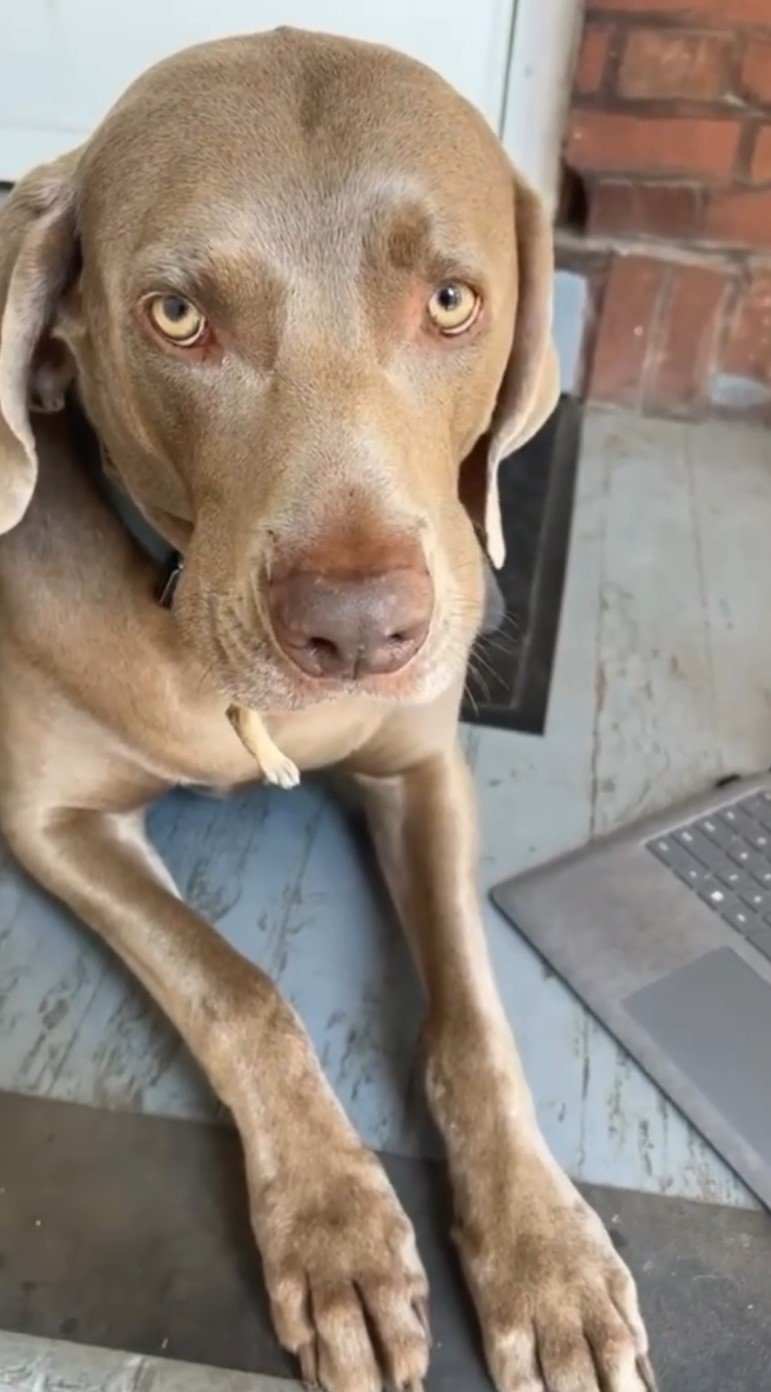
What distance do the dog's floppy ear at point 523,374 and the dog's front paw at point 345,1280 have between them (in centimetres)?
65

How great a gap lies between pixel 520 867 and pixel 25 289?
33.8 inches

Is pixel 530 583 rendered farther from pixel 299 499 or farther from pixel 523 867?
pixel 299 499

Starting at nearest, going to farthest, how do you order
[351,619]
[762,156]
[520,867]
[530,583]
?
[351,619], [520,867], [530,583], [762,156]

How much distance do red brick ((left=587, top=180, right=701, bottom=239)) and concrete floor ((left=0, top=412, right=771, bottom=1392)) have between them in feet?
1.77

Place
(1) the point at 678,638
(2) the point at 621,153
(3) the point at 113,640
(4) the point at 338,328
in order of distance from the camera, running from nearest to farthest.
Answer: (4) the point at 338,328 < (3) the point at 113,640 < (1) the point at 678,638 < (2) the point at 621,153

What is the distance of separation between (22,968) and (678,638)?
1.05 m

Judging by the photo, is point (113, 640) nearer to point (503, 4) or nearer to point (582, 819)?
point (582, 819)

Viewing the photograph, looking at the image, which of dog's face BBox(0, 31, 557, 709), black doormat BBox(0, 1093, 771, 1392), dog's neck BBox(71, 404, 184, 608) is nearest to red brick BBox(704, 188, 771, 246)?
dog's face BBox(0, 31, 557, 709)

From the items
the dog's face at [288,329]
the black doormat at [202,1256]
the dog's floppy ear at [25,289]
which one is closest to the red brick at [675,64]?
the dog's face at [288,329]

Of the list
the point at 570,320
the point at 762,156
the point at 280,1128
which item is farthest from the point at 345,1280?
the point at 762,156

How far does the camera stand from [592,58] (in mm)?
2443

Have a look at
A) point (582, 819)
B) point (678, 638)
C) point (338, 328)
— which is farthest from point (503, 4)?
point (338, 328)

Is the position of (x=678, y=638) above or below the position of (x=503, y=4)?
below

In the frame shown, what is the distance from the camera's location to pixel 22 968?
1.56m
